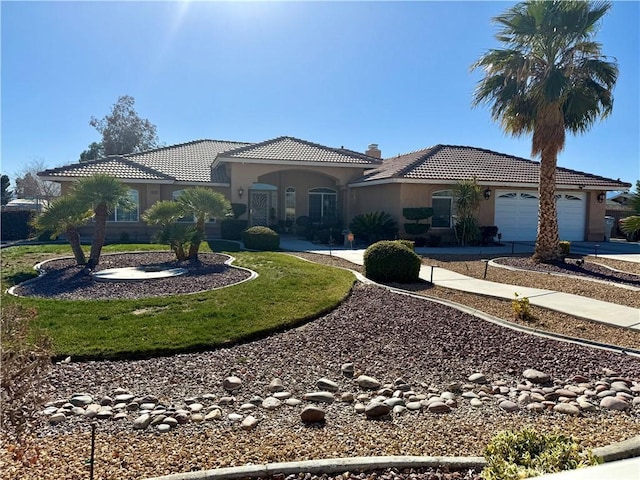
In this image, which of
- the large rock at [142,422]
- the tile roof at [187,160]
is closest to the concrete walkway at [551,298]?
the large rock at [142,422]

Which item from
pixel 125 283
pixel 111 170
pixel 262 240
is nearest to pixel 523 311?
pixel 125 283

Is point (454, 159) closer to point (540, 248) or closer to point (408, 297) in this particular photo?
point (540, 248)

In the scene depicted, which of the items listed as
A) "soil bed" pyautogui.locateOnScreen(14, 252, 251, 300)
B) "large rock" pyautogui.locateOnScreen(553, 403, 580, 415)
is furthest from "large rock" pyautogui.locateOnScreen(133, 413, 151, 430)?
"soil bed" pyautogui.locateOnScreen(14, 252, 251, 300)

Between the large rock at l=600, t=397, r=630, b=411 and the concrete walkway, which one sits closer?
the large rock at l=600, t=397, r=630, b=411

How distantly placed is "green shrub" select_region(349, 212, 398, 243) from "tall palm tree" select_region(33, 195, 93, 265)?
12.5 metres

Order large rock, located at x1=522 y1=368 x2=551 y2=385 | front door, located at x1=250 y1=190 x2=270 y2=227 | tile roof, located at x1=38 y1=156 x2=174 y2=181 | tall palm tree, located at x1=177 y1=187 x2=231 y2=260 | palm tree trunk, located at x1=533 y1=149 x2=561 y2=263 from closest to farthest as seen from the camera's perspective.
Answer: large rock, located at x1=522 y1=368 x2=551 y2=385 < tall palm tree, located at x1=177 y1=187 x2=231 y2=260 < palm tree trunk, located at x1=533 y1=149 x2=561 y2=263 < tile roof, located at x1=38 y1=156 x2=174 y2=181 < front door, located at x1=250 y1=190 x2=270 y2=227

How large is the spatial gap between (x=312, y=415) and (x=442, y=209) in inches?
783

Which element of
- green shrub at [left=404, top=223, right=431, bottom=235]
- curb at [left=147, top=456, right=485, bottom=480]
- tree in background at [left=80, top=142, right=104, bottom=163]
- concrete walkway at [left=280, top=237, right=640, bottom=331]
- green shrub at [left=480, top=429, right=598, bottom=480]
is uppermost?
tree in background at [left=80, top=142, right=104, bottom=163]

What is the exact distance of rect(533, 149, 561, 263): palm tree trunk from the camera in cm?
1502

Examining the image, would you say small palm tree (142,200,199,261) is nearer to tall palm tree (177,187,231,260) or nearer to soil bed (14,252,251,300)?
tall palm tree (177,187,231,260)

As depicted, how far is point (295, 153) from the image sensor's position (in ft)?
81.9

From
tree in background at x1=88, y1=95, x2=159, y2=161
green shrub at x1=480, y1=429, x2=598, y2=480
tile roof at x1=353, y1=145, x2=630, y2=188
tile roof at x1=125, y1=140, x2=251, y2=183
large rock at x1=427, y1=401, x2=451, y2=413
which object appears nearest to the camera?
green shrub at x1=480, y1=429, x2=598, y2=480

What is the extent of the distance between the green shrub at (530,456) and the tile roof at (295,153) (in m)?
21.3

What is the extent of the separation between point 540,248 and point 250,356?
12.3 m
